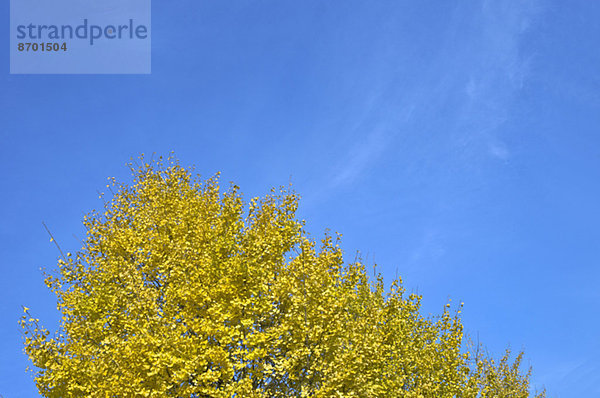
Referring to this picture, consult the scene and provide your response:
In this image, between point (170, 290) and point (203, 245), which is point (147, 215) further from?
point (170, 290)

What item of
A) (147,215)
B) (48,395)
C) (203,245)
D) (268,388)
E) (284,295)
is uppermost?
(147,215)

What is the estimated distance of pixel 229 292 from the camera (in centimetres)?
1798

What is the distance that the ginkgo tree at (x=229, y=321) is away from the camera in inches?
651

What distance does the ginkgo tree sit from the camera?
16.5 meters

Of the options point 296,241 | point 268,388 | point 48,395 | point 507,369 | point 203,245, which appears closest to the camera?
point 268,388

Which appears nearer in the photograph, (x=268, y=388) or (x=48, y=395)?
(x=268, y=388)

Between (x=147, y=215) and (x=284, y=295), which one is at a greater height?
(x=147, y=215)

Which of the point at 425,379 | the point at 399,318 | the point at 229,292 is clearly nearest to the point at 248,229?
the point at 229,292

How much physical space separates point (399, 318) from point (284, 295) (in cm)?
683

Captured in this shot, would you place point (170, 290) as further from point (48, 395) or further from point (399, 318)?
point (399, 318)

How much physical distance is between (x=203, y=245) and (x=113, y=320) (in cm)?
463

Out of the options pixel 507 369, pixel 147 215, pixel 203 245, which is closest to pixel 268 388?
pixel 203 245

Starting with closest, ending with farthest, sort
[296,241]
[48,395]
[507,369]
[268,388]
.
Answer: [268,388]
[48,395]
[296,241]
[507,369]

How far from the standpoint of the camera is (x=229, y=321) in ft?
59.4
